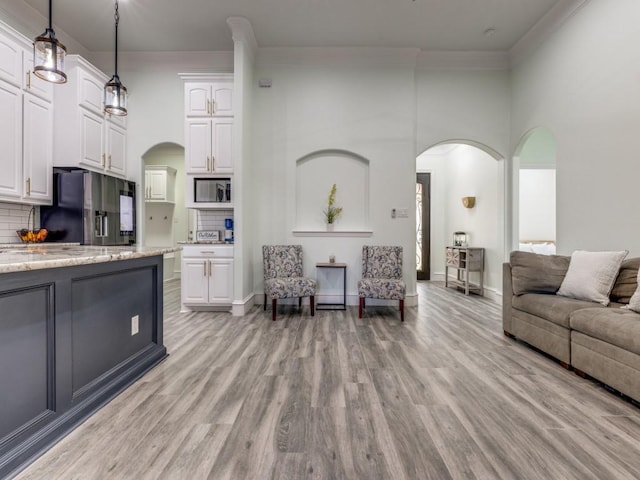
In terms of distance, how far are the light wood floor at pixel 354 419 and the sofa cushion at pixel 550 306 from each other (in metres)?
0.38

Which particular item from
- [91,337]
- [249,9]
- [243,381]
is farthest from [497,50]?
[91,337]

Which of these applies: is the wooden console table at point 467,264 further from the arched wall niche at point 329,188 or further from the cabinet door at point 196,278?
the cabinet door at point 196,278

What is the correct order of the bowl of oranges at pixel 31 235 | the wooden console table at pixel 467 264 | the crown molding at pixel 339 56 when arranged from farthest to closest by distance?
the wooden console table at pixel 467 264
the crown molding at pixel 339 56
the bowl of oranges at pixel 31 235

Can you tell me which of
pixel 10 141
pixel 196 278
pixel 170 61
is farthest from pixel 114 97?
pixel 170 61

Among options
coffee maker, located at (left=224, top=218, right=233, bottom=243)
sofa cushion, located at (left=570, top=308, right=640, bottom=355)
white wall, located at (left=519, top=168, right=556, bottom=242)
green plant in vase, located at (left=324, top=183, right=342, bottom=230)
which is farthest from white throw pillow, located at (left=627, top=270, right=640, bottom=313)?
white wall, located at (left=519, top=168, right=556, bottom=242)

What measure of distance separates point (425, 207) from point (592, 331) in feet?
16.9

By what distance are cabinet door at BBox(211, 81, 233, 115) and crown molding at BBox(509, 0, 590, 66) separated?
3.96 meters

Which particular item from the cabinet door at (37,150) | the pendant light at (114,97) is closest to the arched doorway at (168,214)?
the cabinet door at (37,150)

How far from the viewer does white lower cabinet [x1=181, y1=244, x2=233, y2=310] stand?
430 cm

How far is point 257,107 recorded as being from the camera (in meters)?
4.80

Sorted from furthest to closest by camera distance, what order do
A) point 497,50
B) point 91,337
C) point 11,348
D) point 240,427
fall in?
point 497,50 < point 91,337 < point 240,427 < point 11,348

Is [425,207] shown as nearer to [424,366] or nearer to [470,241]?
[470,241]

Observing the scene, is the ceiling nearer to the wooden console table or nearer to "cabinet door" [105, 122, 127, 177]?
"cabinet door" [105, 122, 127, 177]

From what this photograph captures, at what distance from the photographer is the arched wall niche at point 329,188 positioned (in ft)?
16.0
